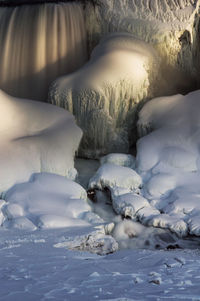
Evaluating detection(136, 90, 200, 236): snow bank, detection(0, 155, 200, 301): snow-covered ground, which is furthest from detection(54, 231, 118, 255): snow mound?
detection(136, 90, 200, 236): snow bank

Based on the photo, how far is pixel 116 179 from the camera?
4.64m

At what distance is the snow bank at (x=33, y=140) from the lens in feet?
14.9

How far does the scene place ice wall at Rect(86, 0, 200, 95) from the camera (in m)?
6.14

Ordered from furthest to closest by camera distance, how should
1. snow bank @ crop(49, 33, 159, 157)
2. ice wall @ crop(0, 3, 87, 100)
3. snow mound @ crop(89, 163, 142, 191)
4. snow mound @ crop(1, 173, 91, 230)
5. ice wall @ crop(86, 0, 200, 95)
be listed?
ice wall @ crop(0, 3, 87, 100), ice wall @ crop(86, 0, 200, 95), snow bank @ crop(49, 33, 159, 157), snow mound @ crop(89, 163, 142, 191), snow mound @ crop(1, 173, 91, 230)

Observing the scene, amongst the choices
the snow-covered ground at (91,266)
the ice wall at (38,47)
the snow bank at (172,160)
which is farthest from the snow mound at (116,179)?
the ice wall at (38,47)

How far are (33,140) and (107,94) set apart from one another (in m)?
1.06

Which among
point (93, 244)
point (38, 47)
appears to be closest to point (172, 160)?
point (93, 244)

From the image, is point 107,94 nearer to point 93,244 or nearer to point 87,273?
point 93,244

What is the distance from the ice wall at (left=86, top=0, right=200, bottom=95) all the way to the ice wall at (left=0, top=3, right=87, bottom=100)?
290 mm

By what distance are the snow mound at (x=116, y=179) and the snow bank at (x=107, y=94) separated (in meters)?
0.90

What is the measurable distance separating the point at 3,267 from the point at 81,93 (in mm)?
2760

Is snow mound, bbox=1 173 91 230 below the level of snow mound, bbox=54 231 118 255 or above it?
above

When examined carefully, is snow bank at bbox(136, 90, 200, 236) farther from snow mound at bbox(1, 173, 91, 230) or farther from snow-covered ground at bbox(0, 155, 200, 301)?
snow mound at bbox(1, 173, 91, 230)

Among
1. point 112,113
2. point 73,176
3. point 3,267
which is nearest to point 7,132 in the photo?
point 73,176
